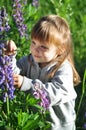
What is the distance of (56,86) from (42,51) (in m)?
0.26

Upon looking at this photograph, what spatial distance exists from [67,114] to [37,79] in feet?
1.23

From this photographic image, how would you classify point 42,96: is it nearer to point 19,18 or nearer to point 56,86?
point 56,86

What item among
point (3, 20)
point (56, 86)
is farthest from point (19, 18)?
point (56, 86)

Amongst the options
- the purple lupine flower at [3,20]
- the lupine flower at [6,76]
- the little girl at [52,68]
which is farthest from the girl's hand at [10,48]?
the lupine flower at [6,76]

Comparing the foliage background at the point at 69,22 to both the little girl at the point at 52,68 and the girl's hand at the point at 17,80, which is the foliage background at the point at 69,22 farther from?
the girl's hand at the point at 17,80

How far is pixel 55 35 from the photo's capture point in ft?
9.98

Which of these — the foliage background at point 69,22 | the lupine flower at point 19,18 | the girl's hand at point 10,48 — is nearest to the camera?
the girl's hand at point 10,48

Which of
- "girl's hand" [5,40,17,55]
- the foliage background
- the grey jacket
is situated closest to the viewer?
the grey jacket

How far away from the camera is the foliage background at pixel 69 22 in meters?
3.81

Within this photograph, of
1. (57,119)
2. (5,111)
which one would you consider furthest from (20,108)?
(57,119)

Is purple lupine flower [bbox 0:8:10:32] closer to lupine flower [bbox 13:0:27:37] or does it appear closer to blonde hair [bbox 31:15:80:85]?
blonde hair [bbox 31:15:80:85]

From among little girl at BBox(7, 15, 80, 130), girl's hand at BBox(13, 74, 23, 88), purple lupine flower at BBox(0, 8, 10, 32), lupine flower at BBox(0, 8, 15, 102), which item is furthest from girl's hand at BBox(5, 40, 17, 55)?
lupine flower at BBox(0, 8, 15, 102)

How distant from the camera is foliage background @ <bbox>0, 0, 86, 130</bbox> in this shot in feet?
12.5

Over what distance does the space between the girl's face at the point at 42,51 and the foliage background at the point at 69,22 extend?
24.0 inches
